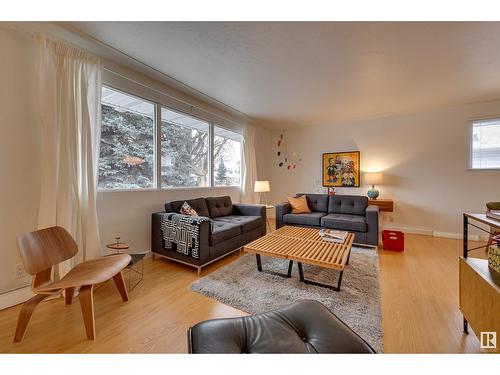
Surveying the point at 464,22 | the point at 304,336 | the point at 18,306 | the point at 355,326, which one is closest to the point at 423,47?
the point at 464,22

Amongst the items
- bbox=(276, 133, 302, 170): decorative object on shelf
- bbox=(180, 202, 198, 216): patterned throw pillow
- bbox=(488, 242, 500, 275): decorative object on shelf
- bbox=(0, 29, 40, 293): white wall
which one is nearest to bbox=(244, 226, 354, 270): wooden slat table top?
bbox=(488, 242, 500, 275): decorative object on shelf

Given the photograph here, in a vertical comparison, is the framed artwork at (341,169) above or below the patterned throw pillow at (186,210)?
above

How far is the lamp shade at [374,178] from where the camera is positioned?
4.20m

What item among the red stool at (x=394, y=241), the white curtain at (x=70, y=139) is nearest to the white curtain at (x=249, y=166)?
the red stool at (x=394, y=241)

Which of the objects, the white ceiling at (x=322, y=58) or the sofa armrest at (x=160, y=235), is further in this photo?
the sofa armrest at (x=160, y=235)

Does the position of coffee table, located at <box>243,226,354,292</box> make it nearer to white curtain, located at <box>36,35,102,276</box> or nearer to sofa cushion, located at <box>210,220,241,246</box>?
sofa cushion, located at <box>210,220,241,246</box>

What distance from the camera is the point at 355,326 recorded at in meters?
1.49

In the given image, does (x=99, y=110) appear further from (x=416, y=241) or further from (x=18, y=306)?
(x=416, y=241)

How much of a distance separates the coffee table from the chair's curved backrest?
153 cm

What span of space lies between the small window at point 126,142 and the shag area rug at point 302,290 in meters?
1.56

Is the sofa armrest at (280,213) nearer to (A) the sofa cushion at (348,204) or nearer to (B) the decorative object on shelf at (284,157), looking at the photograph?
(A) the sofa cushion at (348,204)

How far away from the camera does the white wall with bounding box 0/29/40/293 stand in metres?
1.74

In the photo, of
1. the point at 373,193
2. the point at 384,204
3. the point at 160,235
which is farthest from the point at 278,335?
the point at 373,193

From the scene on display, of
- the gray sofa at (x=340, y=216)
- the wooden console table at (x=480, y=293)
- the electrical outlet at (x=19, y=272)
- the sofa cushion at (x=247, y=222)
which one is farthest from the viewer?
the gray sofa at (x=340, y=216)
